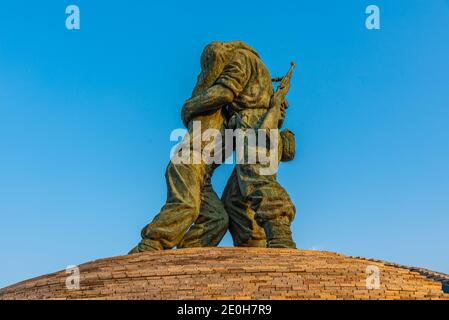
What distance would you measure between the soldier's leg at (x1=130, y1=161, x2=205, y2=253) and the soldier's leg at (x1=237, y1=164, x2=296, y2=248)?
683mm

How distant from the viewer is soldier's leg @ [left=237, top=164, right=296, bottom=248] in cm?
1176

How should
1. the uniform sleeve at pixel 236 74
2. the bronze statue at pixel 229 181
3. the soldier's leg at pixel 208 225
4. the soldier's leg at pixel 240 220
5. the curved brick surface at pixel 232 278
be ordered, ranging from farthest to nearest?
the uniform sleeve at pixel 236 74
the soldier's leg at pixel 240 220
the soldier's leg at pixel 208 225
the bronze statue at pixel 229 181
the curved brick surface at pixel 232 278

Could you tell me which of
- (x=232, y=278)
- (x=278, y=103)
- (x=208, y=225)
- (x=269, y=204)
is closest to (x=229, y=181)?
(x=208, y=225)

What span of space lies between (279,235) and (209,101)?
2.32 m

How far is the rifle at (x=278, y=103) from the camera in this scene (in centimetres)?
1283

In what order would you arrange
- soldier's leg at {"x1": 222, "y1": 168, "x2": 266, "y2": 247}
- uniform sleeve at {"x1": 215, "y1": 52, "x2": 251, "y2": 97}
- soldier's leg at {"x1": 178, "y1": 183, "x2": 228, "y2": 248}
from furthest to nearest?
uniform sleeve at {"x1": 215, "y1": 52, "x2": 251, "y2": 97} < soldier's leg at {"x1": 222, "y1": 168, "x2": 266, "y2": 247} < soldier's leg at {"x1": 178, "y1": 183, "x2": 228, "y2": 248}

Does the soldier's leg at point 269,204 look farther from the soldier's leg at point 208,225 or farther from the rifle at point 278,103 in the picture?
the rifle at point 278,103

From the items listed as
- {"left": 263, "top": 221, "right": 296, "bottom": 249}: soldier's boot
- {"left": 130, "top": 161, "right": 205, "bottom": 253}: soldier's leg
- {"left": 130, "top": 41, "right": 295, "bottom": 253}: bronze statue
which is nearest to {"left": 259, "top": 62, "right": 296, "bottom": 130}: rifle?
{"left": 130, "top": 41, "right": 295, "bottom": 253}: bronze statue

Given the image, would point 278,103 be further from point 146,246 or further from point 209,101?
point 146,246

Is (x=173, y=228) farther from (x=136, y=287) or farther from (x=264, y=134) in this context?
(x=136, y=287)

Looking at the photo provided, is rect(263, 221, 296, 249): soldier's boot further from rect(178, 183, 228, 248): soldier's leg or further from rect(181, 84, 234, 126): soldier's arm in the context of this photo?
rect(181, 84, 234, 126): soldier's arm

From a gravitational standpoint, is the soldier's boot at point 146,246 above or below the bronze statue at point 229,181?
below

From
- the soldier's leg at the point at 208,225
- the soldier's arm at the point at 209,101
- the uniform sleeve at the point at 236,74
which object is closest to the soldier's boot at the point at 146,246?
the soldier's leg at the point at 208,225

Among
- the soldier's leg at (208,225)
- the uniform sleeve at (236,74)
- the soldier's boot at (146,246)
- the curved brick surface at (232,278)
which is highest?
the uniform sleeve at (236,74)
